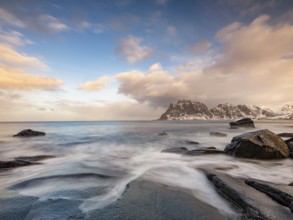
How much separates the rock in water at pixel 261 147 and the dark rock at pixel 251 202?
245 inches

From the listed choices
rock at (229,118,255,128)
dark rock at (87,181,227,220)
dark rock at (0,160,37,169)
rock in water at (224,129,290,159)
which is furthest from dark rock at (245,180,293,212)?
rock at (229,118,255,128)

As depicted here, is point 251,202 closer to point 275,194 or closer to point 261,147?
point 275,194

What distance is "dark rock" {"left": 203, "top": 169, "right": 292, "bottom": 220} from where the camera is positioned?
429 centimetres

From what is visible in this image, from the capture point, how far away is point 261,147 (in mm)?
11359

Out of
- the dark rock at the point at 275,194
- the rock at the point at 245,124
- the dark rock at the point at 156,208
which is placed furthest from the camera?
the rock at the point at 245,124

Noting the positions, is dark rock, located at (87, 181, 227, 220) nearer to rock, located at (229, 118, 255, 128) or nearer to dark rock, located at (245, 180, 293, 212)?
dark rock, located at (245, 180, 293, 212)

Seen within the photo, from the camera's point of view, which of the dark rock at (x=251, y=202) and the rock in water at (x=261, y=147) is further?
the rock in water at (x=261, y=147)

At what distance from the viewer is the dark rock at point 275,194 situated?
4.77m

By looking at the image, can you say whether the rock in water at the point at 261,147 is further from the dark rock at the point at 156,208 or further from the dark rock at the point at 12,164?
the dark rock at the point at 12,164

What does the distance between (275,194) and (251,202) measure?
925 mm

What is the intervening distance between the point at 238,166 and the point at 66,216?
836 cm

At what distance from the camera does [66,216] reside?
179 inches

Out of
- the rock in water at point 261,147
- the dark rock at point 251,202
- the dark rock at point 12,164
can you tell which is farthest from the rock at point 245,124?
the dark rock at point 12,164

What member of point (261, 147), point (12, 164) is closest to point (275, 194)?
point (261, 147)
